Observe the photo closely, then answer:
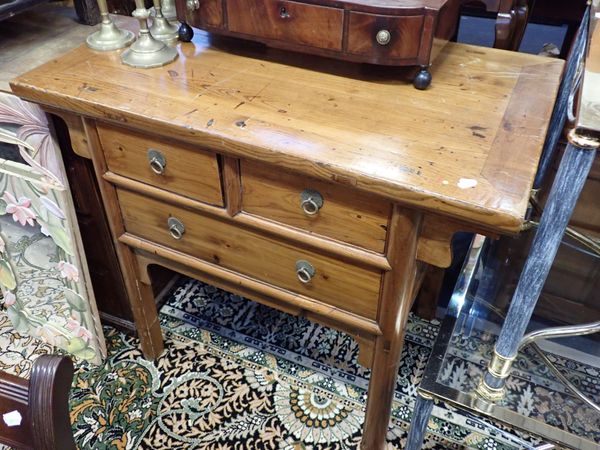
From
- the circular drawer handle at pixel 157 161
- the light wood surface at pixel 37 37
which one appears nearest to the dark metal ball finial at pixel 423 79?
the circular drawer handle at pixel 157 161

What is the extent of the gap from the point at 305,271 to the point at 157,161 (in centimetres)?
34

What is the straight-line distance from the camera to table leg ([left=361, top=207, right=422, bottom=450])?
32.5 inches

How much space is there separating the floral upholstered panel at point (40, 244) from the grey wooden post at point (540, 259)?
0.95m

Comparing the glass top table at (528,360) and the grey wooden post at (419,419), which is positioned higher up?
the glass top table at (528,360)

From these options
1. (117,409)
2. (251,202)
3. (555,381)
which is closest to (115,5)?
(251,202)

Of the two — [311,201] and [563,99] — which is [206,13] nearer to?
[311,201]

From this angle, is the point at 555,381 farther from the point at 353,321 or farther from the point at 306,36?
the point at 306,36

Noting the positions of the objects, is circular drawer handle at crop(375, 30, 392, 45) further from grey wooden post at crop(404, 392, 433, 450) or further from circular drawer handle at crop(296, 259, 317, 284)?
grey wooden post at crop(404, 392, 433, 450)

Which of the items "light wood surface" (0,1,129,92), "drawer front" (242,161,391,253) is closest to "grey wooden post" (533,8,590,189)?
"drawer front" (242,161,391,253)

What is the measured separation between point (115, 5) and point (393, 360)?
1.17 metres

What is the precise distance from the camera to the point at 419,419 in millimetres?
1039

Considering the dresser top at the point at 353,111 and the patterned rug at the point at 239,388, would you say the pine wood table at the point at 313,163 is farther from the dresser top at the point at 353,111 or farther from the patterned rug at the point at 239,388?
the patterned rug at the point at 239,388

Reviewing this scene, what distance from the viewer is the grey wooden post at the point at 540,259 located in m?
0.65

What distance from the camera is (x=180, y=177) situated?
985 millimetres
